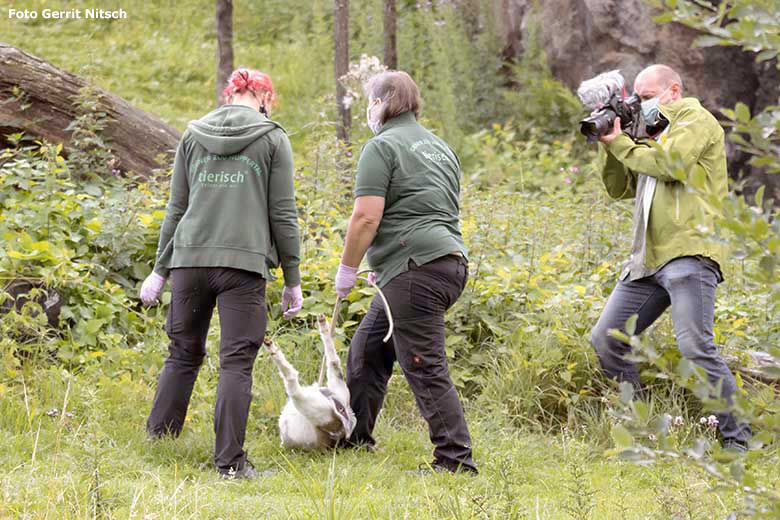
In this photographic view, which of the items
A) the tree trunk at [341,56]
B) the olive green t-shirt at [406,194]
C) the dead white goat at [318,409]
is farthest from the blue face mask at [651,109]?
the tree trunk at [341,56]

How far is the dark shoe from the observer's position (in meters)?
4.27

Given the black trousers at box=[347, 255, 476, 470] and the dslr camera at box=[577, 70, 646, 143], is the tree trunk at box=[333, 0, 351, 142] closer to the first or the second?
the dslr camera at box=[577, 70, 646, 143]

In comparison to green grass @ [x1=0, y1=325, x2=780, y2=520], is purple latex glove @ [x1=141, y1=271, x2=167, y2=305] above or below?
above

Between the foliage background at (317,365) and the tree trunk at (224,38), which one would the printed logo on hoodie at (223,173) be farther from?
the tree trunk at (224,38)

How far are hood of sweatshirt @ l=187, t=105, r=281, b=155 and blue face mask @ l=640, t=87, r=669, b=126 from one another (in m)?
1.84

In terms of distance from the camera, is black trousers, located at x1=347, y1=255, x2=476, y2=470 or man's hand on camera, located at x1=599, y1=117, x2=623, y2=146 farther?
man's hand on camera, located at x1=599, y1=117, x2=623, y2=146

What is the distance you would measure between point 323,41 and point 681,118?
10494 mm

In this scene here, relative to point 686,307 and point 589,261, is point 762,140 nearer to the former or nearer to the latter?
point 686,307

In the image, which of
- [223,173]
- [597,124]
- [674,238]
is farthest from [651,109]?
[223,173]

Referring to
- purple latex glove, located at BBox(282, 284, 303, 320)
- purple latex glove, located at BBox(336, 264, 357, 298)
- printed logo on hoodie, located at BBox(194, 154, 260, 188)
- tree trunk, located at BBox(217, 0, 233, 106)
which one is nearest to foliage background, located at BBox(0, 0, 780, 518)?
purple latex glove, located at BBox(282, 284, 303, 320)

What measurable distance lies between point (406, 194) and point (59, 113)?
4.31 metres

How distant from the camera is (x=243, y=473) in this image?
14.4ft

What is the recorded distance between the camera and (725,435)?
4.68 meters

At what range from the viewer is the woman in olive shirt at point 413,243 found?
14.0ft
